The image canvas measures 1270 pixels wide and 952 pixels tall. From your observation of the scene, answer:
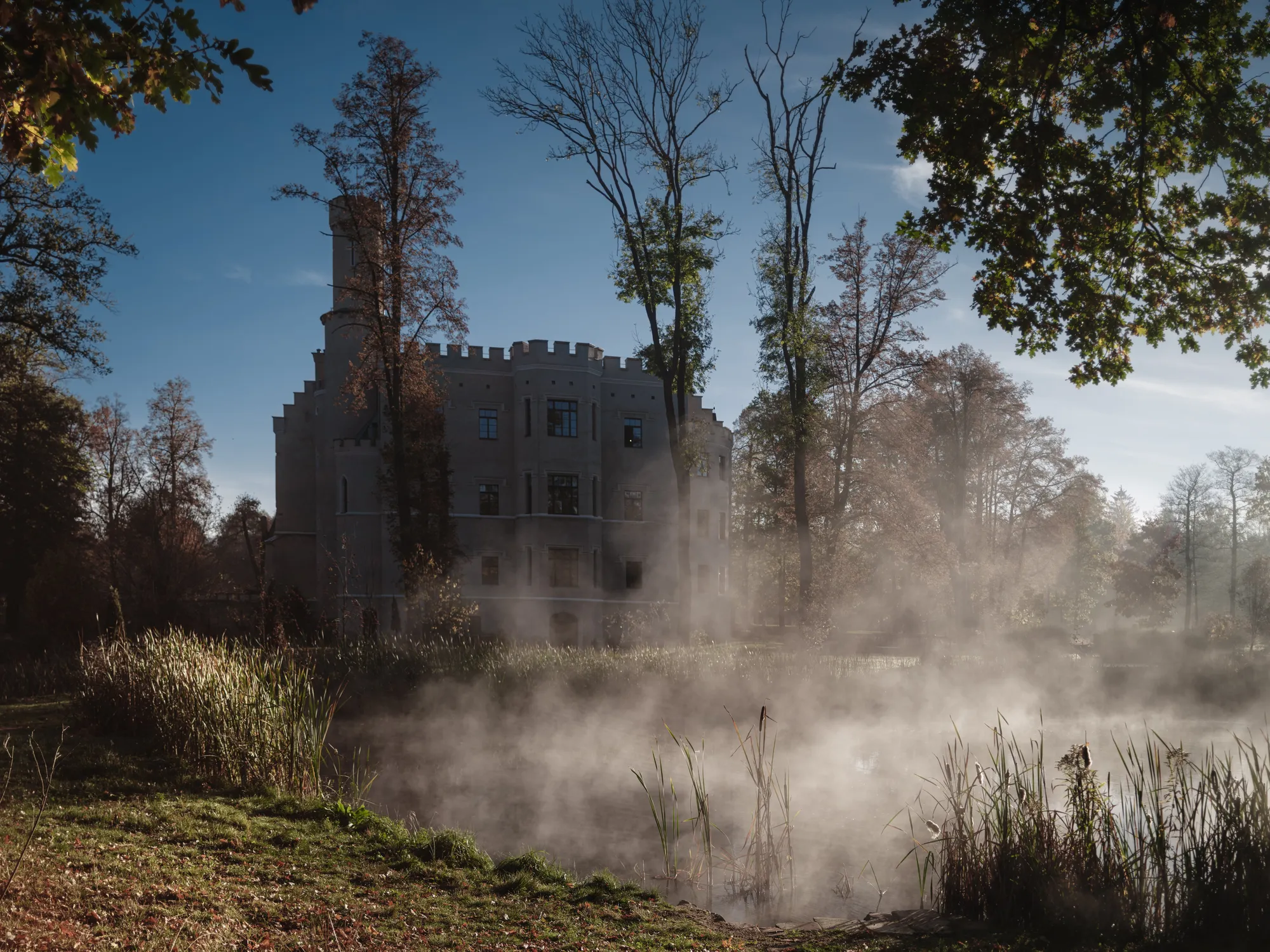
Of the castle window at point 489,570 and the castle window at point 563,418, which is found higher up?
the castle window at point 563,418

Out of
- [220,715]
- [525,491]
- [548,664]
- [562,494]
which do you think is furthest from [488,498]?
[220,715]

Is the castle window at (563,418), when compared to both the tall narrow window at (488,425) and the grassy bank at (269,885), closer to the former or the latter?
the tall narrow window at (488,425)

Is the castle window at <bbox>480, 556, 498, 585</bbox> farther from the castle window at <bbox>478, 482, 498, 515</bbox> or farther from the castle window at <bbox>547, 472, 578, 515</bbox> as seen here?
the castle window at <bbox>547, 472, 578, 515</bbox>

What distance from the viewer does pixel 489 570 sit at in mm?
35531

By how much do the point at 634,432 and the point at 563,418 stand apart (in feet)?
11.3

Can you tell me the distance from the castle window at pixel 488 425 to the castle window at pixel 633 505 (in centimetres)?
570

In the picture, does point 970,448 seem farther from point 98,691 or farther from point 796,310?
point 98,691

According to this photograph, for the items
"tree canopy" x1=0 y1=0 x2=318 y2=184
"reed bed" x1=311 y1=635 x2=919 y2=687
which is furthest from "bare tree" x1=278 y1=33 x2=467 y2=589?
"tree canopy" x1=0 y1=0 x2=318 y2=184

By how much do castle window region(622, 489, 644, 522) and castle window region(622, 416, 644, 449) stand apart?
1.83 m

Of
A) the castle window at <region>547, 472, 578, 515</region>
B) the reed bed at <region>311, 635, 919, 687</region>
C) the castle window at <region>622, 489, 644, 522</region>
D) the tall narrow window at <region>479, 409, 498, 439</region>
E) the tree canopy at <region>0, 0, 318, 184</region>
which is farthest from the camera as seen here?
the castle window at <region>622, 489, 644, 522</region>

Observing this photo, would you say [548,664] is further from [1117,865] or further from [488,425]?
[488,425]

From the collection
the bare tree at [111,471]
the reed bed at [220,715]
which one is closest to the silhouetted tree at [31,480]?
the bare tree at [111,471]

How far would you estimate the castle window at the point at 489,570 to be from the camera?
116ft

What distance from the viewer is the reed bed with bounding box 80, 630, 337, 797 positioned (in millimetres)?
9359
